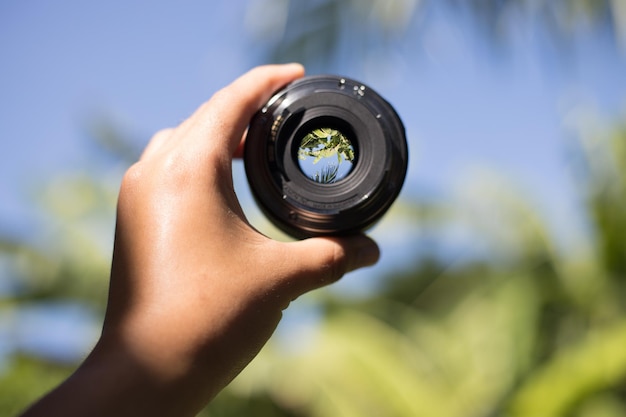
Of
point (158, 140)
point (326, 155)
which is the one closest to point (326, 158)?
point (326, 155)

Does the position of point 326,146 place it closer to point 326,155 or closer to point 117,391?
point 326,155

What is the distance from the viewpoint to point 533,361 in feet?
15.2

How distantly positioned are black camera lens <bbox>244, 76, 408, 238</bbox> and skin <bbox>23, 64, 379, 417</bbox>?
6cm

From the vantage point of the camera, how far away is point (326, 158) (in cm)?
115

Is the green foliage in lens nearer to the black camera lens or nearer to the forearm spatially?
the black camera lens

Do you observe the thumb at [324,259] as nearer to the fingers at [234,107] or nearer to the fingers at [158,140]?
the fingers at [234,107]

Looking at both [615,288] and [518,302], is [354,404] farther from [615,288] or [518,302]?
[615,288]

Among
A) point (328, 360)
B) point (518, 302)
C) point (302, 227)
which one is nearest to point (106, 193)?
point (328, 360)

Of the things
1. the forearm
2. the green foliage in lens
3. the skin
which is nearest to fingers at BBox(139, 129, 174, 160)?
the skin

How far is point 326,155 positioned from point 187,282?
0.37 meters

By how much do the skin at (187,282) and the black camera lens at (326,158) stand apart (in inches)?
2.5

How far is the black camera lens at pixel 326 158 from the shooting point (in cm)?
114

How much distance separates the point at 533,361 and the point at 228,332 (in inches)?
163

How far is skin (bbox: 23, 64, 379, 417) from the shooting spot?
79 centimetres
